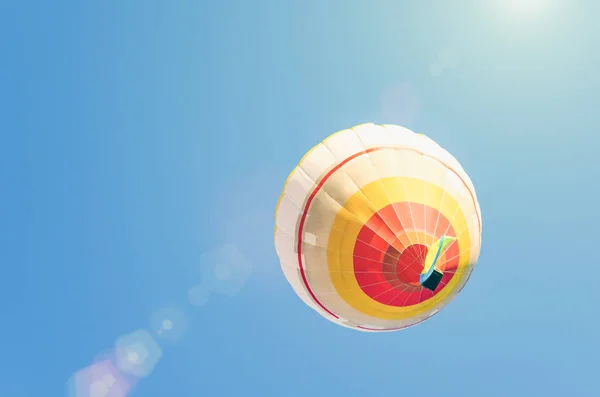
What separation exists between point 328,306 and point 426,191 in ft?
12.7

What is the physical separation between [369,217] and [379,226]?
1.00ft

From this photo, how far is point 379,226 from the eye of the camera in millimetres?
8875

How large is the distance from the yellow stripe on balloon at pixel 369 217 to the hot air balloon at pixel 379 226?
23mm

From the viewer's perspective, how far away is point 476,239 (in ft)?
32.5

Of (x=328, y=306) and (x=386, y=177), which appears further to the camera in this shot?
(x=328, y=306)

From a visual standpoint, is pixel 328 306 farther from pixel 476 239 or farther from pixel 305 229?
pixel 476 239

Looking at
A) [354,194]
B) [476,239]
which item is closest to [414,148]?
[354,194]

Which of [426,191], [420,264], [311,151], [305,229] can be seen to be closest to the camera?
[420,264]

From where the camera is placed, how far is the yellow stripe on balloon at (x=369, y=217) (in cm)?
902

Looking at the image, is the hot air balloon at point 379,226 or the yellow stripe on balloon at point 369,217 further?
the yellow stripe on balloon at point 369,217

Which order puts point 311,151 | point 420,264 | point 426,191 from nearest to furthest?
point 420,264 → point 426,191 → point 311,151

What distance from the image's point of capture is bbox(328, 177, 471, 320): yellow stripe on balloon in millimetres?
9023

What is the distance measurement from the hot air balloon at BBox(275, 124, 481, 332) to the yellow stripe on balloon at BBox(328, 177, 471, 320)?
2cm

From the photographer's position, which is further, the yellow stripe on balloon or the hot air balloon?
the yellow stripe on balloon
